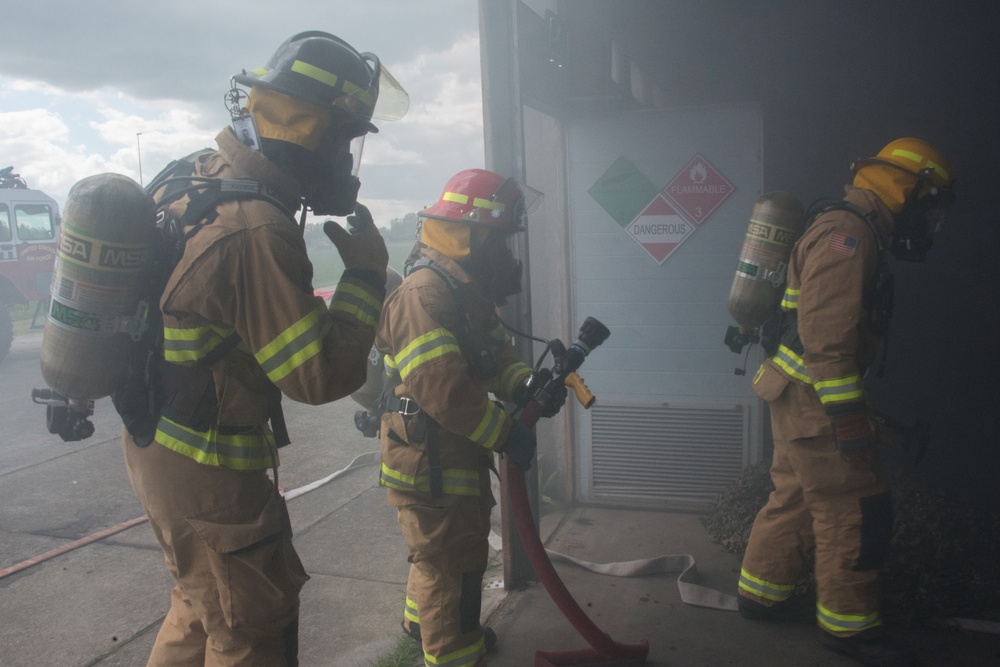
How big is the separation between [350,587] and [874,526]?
260cm

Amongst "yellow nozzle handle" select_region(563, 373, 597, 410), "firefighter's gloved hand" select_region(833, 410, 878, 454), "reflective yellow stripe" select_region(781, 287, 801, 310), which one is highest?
"reflective yellow stripe" select_region(781, 287, 801, 310)

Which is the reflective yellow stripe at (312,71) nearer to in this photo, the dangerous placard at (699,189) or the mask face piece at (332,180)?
the mask face piece at (332,180)

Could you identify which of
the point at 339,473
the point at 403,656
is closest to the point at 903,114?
the point at 403,656

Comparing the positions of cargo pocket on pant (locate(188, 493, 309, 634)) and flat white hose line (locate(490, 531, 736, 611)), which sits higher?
cargo pocket on pant (locate(188, 493, 309, 634))

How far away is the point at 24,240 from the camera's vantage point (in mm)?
13867

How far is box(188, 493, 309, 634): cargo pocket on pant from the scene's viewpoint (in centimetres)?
198

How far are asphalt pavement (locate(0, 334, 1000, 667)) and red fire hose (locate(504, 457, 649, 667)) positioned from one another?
0.16m

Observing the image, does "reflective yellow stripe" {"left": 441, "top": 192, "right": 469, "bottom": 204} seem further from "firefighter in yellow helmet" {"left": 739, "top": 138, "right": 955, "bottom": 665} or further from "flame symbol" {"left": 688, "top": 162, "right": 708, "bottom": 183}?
"flame symbol" {"left": 688, "top": 162, "right": 708, "bottom": 183}

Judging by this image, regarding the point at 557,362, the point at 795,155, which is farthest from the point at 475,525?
the point at 795,155

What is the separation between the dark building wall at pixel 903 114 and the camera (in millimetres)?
4496

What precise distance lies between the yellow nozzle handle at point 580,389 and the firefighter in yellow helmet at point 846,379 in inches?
36.6

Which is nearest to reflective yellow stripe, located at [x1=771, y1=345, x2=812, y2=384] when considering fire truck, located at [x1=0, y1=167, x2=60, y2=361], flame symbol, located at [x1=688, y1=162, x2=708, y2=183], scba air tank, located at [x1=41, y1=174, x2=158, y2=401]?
flame symbol, located at [x1=688, y1=162, x2=708, y2=183]

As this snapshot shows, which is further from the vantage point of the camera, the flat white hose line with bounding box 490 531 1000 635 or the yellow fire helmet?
the flat white hose line with bounding box 490 531 1000 635

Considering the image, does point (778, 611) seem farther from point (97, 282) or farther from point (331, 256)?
point (97, 282)
